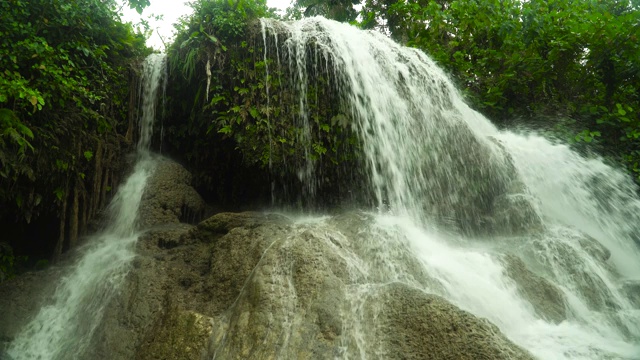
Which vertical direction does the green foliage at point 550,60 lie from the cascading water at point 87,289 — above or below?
above

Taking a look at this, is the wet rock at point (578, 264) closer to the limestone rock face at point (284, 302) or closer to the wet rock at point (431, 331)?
the limestone rock face at point (284, 302)

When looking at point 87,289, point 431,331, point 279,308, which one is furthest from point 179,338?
point 431,331

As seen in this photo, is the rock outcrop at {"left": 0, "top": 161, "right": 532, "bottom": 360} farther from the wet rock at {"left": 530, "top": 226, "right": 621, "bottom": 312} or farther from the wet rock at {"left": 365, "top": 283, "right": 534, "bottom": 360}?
the wet rock at {"left": 530, "top": 226, "right": 621, "bottom": 312}

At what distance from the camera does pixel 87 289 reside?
16.6ft

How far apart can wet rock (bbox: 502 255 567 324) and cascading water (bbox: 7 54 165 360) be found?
176 inches

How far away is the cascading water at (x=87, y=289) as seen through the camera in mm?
4555

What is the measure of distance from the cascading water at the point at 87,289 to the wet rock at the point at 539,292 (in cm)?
448

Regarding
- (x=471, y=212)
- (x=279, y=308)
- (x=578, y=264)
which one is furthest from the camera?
(x=471, y=212)

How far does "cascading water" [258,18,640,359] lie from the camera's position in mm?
4234

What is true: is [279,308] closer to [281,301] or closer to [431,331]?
[281,301]

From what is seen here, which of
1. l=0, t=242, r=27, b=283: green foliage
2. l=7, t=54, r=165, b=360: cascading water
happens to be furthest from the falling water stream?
l=0, t=242, r=27, b=283: green foliage

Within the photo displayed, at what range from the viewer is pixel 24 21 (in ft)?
19.9

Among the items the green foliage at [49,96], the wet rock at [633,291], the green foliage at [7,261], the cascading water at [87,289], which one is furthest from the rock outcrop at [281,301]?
the wet rock at [633,291]

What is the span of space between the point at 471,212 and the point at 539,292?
2.43 m
